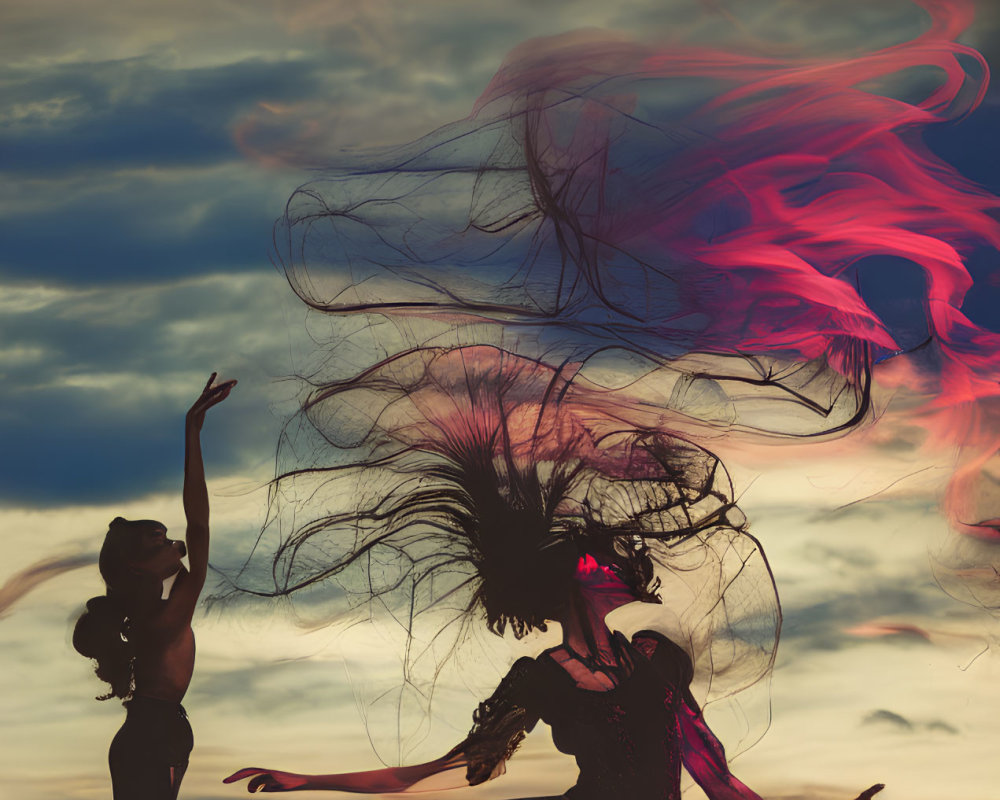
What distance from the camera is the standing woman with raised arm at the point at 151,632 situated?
5215 mm

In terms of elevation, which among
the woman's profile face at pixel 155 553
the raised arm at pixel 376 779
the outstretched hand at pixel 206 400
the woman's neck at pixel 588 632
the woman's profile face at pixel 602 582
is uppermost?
the outstretched hand at pixel 206 400

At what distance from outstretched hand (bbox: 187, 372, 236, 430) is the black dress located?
171cm

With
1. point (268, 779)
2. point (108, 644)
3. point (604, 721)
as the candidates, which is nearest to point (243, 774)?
point (268, 779)

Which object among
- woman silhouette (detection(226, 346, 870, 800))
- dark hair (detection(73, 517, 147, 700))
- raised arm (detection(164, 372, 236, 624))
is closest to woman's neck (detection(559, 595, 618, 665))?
woman silhouette (detection(226, 346, 870, 800))

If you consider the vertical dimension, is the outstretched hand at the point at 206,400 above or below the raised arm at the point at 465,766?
above

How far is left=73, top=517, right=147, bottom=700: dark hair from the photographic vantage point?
5305 millimetres

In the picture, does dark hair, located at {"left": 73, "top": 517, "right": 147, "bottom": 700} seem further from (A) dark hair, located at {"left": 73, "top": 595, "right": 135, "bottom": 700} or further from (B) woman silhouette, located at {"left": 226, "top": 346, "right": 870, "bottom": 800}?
(B) woman silhouette, located at {"left": 226, "top": 346, "right": 870, "bottom": 800}

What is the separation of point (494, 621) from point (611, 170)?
6.61 ft

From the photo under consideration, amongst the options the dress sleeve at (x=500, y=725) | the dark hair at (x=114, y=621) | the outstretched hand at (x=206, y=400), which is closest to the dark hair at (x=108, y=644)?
the dark hair at (x=114, y=621)

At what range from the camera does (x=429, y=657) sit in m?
5.35

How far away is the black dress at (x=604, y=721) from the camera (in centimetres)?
516

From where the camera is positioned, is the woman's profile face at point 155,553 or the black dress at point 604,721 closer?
the black dress at point 604,721

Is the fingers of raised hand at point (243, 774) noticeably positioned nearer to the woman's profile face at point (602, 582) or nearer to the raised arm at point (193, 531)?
the raised arm at point (193, 531)

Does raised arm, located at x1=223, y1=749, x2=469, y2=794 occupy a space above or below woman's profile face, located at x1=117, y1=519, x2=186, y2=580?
below
